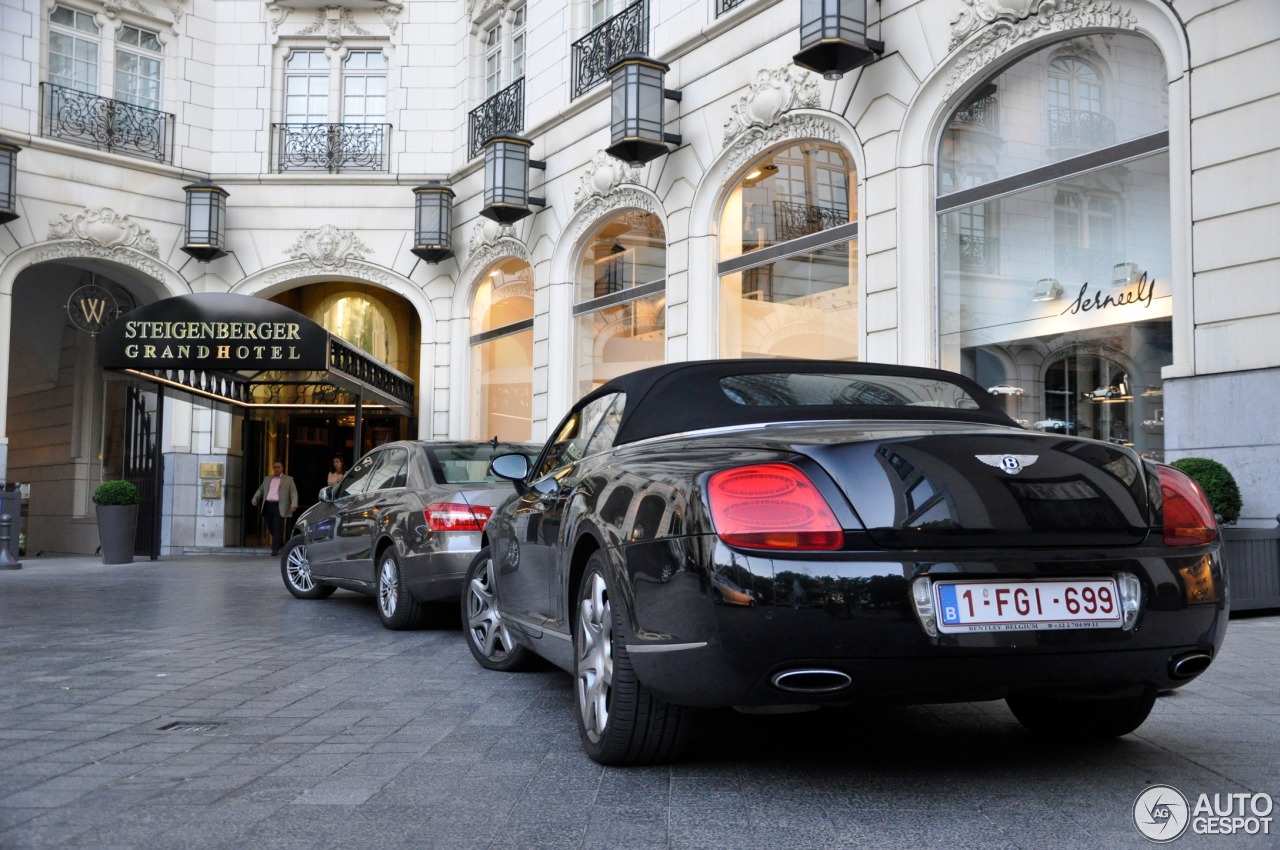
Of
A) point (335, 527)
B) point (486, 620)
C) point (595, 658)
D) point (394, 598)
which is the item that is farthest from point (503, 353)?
point (595, 658)

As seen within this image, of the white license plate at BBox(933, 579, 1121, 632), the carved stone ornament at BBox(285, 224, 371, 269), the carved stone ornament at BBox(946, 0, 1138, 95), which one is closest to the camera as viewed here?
the white license plate at BBox(933, 579, 1121, 632)

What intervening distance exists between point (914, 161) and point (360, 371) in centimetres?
876

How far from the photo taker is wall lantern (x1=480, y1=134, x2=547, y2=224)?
1675cm

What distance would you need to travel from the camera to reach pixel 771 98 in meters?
12.9

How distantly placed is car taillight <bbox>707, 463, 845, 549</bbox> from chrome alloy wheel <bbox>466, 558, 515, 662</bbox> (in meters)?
2.73

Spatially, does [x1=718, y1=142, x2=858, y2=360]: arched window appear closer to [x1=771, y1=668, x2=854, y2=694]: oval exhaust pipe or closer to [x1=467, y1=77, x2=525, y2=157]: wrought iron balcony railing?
[x1=467, y1=77, x2=525, y2=157]: wrought iron balcony railing

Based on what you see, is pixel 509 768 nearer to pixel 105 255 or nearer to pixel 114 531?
pixel 114 531

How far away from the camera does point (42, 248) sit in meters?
18.5

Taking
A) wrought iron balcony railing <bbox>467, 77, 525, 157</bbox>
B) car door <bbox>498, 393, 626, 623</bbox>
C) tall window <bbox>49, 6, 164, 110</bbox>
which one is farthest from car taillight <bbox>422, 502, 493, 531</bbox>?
tall window <bbox>49, 6, 164, 110</bbox>

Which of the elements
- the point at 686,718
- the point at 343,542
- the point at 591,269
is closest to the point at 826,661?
the point at 686,718

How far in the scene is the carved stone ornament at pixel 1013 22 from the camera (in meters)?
9.78

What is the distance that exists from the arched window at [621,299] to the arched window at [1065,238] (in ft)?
15.1

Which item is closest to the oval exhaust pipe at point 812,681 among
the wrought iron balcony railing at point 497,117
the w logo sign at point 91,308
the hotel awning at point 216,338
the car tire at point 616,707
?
the car tire at point 616,707

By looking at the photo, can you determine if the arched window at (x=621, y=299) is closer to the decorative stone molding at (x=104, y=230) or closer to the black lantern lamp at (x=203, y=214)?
the black lantern lamp at (x=203, y=214)
